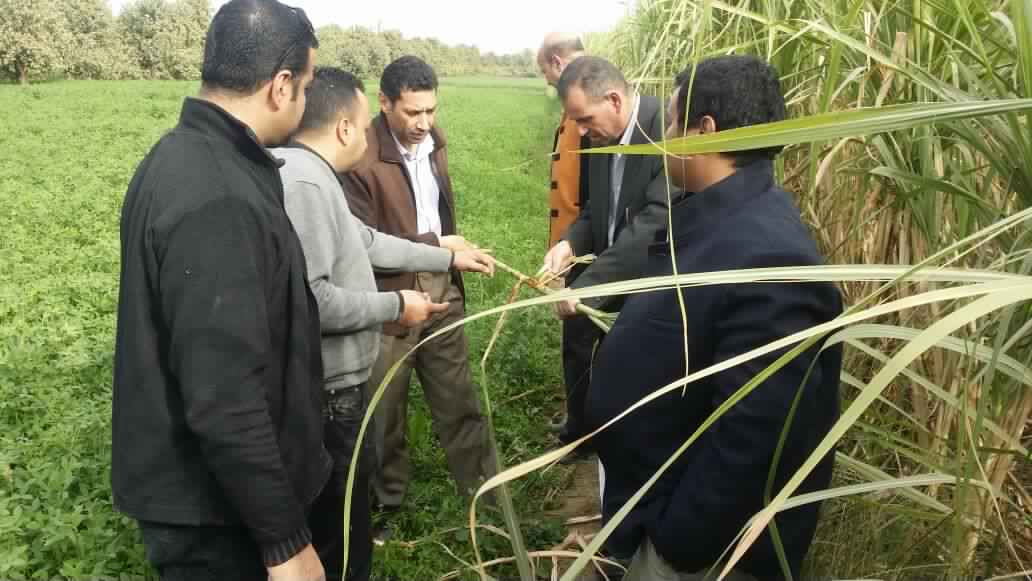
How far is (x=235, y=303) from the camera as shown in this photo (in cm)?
146

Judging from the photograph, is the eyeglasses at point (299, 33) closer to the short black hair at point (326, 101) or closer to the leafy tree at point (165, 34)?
the short black hair at point (326, 101)

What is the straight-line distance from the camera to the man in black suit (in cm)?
309

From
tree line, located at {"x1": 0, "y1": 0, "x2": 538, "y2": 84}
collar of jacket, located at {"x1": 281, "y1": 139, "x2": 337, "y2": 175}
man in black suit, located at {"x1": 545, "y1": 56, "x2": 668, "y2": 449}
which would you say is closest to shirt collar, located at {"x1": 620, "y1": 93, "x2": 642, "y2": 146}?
Result: man in black suit, located at {"x1": 545, "y1": 56, "x2": 668, "y2": 449}

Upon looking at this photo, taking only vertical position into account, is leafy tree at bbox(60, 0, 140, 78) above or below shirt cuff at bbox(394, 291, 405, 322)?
above

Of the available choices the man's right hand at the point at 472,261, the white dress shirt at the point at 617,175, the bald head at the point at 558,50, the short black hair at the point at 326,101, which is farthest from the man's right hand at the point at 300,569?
the bald head at the point at 558,50

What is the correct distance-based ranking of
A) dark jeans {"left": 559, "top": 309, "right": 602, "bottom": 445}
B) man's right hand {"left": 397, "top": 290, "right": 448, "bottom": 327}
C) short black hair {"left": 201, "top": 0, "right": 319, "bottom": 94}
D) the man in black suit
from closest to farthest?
short black hair {"left": 201, "top": 0, "right": 319, "bottom": 94} → man's right hand {"left": 397, "top": 290, "right": 448, "bottom": 327} → the man in black suit → dark jeans {"left": 559, "top": 309, "right": 602, "bottom": 445}

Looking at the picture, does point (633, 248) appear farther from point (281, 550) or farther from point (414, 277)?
point (281, 550)

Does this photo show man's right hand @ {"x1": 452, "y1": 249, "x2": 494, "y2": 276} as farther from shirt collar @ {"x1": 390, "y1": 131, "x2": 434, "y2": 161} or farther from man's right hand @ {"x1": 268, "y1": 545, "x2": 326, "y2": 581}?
man's right hand @ {"x1": 268, "y1": 545, "x2": 326, "y2": 581}

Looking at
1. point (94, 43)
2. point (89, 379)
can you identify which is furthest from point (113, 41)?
point (89, 379)

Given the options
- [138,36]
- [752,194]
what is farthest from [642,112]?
[138,36]

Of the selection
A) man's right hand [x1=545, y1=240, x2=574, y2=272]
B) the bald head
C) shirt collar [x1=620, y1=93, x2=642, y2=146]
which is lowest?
man's right hand [x1=545, y1=240, x2=574, y2=272]

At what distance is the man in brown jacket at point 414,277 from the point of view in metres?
3.30

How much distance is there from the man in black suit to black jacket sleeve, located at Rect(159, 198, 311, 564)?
1483 millimetres

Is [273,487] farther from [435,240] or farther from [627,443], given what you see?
[435,240]
